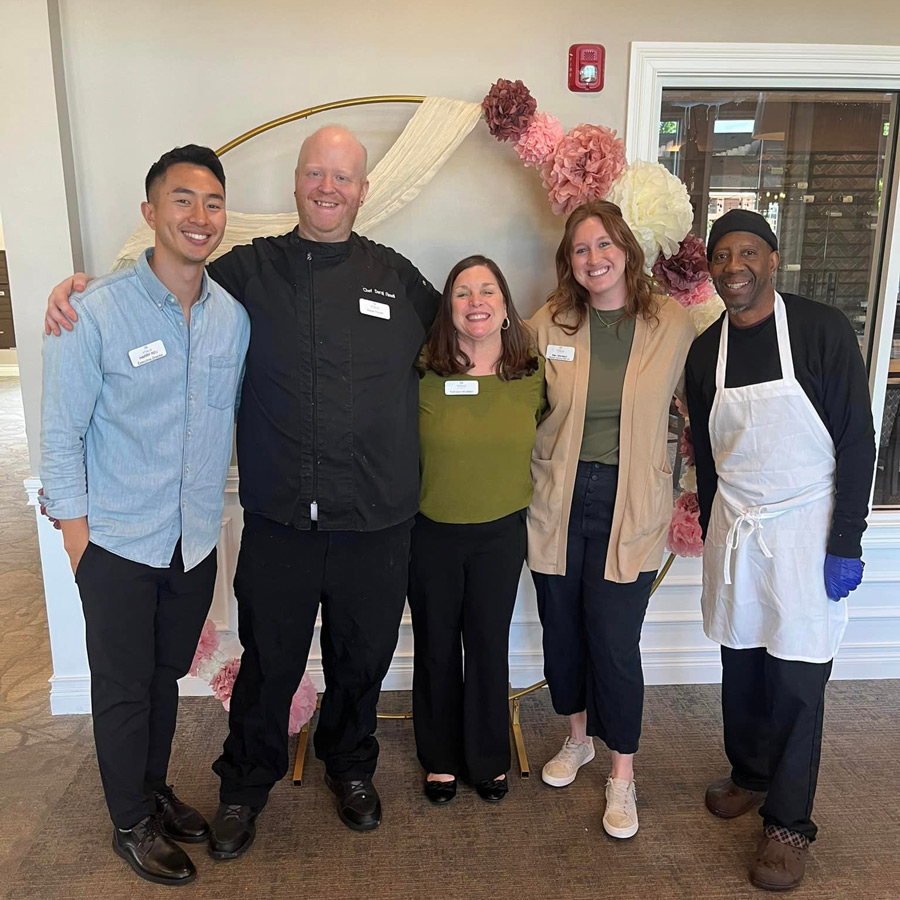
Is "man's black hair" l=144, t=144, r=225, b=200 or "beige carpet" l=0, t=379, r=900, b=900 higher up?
"man's black hair" l=144, t=144, r=225, b=200

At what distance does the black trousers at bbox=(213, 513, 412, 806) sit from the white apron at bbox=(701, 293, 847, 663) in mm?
863

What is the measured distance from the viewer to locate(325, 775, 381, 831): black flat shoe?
2057mm

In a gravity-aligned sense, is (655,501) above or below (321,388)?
below

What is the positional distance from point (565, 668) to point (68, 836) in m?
1.45

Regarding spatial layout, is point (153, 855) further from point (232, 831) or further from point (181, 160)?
point (181, 160)

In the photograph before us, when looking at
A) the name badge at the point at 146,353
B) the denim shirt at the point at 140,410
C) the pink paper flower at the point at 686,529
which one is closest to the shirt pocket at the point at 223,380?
the denim shirt at the point at 140,410

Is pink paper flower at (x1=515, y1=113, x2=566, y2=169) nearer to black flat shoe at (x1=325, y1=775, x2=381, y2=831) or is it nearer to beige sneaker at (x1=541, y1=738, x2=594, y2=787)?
beige sneaker at (x1=541, y1=738, x2=594, y2=787)

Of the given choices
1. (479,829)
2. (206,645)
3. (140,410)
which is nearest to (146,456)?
(140,410)

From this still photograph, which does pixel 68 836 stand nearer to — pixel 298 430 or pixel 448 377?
pixel 298 430

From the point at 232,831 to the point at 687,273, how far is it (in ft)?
6.55

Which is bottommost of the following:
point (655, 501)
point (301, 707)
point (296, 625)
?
point (301, 707)

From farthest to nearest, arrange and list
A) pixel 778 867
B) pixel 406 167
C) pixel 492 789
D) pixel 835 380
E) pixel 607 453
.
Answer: pixel 406 167 < pixel 492 789 < pixel 607 453 < pixel 778 867 < pixel 835 380

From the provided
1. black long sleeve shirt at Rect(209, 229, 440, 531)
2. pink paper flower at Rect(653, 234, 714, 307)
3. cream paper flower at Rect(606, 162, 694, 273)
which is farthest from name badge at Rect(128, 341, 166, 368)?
pink paper flower at Rect(653, 234, 714, 307)

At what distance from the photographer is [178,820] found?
6.57 feet
